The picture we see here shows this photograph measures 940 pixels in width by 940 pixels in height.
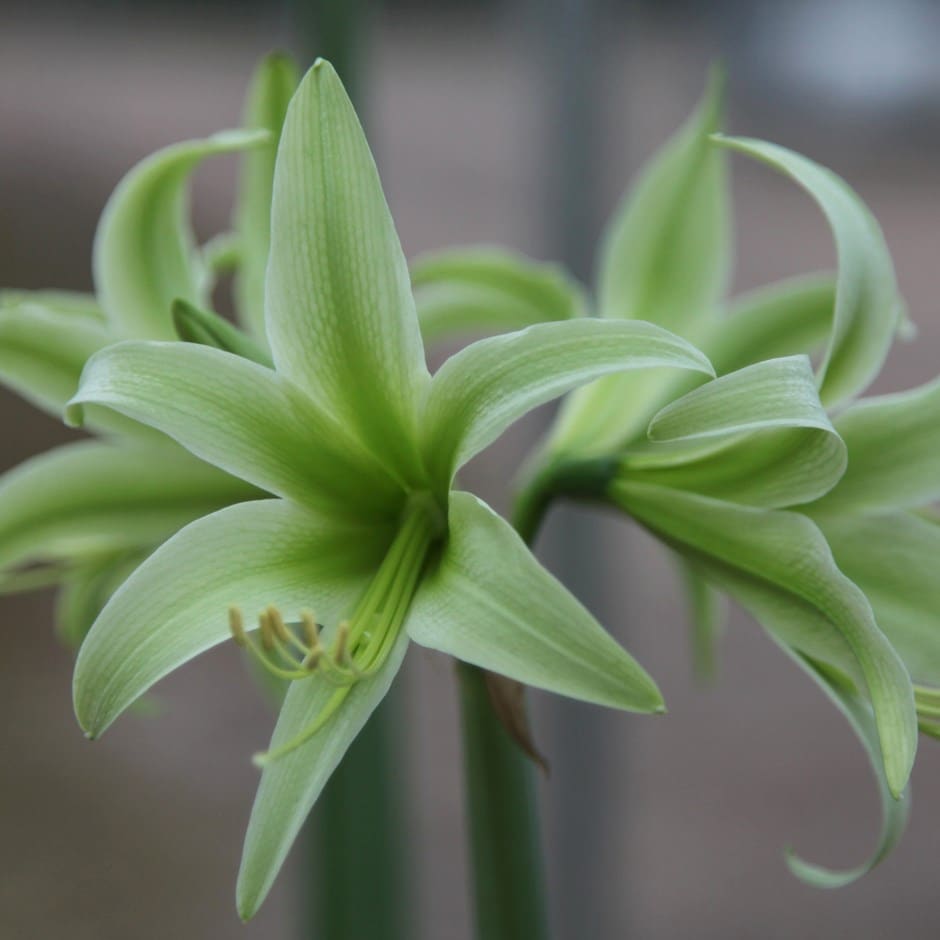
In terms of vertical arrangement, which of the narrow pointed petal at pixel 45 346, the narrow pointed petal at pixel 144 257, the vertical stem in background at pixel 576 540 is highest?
the narrow pointed petal at pixel 144 257

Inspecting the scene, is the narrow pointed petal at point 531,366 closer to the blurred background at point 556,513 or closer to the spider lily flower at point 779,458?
the spider lily flower at point 779,458

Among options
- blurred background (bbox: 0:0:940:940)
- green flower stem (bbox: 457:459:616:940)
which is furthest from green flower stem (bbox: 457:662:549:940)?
blurred background (bbox: 0:0:940:940)

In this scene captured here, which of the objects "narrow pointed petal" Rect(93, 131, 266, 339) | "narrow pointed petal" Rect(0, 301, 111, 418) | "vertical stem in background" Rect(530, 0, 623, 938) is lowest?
"vertical stem in background" Rect(530, 0, 623, 938)

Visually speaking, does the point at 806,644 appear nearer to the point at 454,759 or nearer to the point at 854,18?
the point at 854,18

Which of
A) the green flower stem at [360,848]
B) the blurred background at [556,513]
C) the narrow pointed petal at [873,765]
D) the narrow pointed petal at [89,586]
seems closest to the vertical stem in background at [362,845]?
the green flower stem at [360,848]

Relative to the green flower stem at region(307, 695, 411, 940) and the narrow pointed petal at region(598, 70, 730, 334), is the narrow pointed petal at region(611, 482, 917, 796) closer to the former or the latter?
the narrow pointed petal at region(598, 70, 730, 334)

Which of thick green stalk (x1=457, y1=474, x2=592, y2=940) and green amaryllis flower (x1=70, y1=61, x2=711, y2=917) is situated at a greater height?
green amaryllis flower (x1=70, y1=61, x2=711, y2=917)
